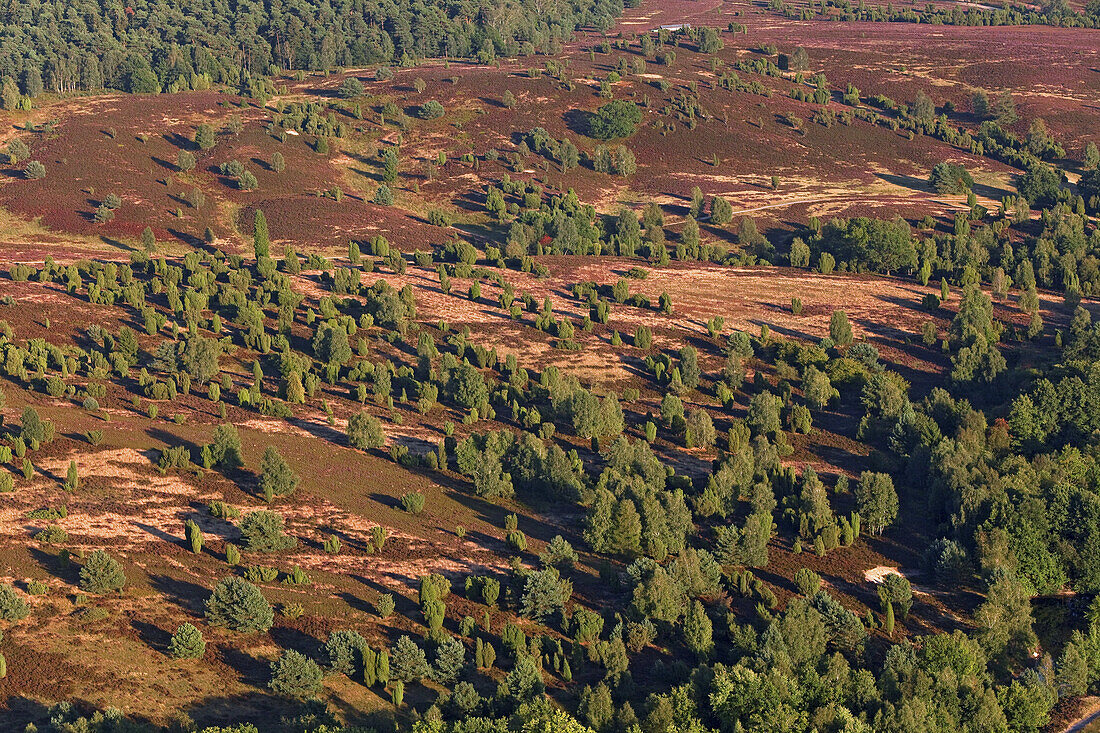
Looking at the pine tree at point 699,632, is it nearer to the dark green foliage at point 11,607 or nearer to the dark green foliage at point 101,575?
the dark green foliage at point 101,575

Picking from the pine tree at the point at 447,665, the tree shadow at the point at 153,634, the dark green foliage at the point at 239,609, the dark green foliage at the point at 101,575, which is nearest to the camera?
the pine tree at the point at 447,665

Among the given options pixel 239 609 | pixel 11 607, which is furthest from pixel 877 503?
pixel 11 607

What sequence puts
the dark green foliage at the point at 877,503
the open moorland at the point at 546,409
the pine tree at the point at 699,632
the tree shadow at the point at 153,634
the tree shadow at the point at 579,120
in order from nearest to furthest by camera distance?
the open moorland at the point at 546,409 < the tree shadow at the point at 153,634 < the pine tree at the point at 699,632 < the dark green foliage at the point at 877,503 < the tree shadow at the point at 579,120

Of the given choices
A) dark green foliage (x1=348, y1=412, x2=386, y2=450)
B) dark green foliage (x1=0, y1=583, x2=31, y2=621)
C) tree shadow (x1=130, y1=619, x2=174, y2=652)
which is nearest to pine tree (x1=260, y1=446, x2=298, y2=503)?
dark green foliage (x1=348, y1=412, x2=386, y2=450)

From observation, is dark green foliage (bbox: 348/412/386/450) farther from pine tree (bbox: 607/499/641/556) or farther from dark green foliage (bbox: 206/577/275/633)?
dark green foliage (bbox: 206/577/275/633)

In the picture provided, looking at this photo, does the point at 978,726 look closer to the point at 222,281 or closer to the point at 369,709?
the point at 369,709

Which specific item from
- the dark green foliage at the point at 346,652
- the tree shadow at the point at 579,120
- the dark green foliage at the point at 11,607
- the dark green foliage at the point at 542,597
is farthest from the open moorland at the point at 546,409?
the tree shadow at the point at 579,120

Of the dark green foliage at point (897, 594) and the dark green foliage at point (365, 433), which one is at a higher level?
the dark green foliage at point (365, 433)

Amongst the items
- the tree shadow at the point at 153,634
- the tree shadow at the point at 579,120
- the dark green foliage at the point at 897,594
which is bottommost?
the dark green foliage at the point at 897,594
